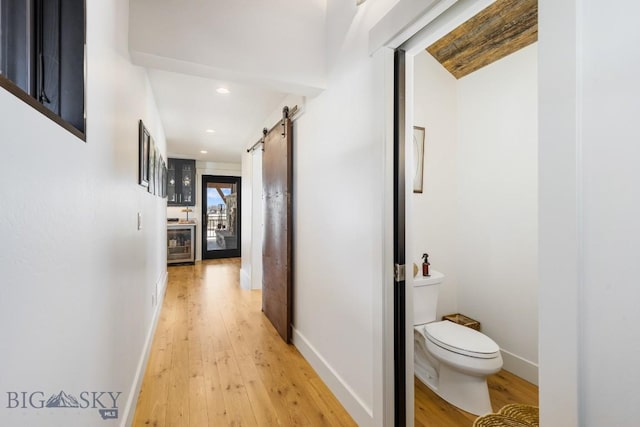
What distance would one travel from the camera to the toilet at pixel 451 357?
174 centimetres

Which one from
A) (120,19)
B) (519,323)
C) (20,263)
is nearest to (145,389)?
(20,263)

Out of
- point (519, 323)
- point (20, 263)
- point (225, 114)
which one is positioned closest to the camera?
point (20, 263)

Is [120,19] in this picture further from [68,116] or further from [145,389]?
[145,389]

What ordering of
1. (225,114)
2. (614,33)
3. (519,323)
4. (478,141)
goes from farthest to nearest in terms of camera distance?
(225,114), (478,141), (519,323), (614,33)

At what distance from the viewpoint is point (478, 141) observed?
2.51 m

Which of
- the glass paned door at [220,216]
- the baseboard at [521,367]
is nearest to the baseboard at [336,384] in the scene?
the baseboard at [521,367]

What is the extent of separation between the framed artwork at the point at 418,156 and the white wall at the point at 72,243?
2.06 metres

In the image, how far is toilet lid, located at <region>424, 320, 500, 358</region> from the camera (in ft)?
5.73

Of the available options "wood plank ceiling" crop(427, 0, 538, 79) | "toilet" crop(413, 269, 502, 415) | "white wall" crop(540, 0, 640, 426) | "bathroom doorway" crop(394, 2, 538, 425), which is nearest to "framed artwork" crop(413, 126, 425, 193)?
"bathroom doorway" crop(394, 2, 538, 425)

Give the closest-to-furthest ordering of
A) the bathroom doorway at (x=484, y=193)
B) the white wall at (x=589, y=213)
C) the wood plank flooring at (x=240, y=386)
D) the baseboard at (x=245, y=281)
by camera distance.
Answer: the white wall at (x=589, y=213) → the wood plank flooring at (x=240, y=386) → the bathroom doorway at (x=484, y=193) → the baseboard at (x=245, y=281)

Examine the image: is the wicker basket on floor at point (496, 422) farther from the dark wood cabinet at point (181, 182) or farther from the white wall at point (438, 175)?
the dark wood cabinet at point (181, 182)

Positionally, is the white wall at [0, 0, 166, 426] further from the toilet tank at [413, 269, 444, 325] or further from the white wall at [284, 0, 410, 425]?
the toilet tank at [413, 269, 444, 325]

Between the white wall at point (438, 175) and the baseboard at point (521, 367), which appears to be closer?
the baseboard at point (521, 367)

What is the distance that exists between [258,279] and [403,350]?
3361mm
